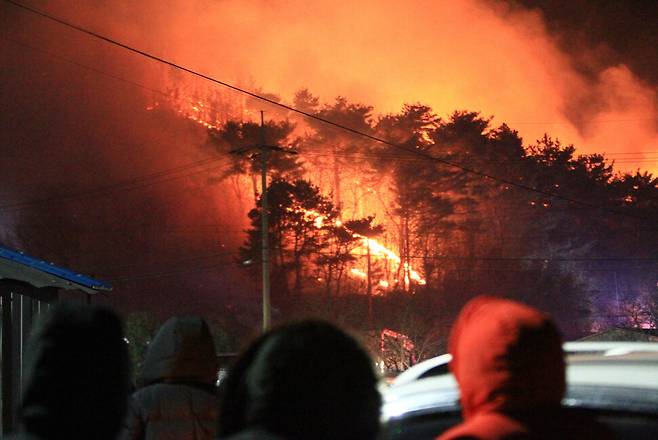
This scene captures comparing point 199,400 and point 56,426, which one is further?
point 199,400

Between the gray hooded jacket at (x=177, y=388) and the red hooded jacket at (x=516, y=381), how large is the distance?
196 cm

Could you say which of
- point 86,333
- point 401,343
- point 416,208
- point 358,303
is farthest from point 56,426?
point 416,208

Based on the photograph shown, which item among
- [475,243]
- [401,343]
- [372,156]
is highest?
[372,156]

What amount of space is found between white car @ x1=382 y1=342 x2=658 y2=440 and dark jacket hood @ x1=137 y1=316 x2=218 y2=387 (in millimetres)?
1225

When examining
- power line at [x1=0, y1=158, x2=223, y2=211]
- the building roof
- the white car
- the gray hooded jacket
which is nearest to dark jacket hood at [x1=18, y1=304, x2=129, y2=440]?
the white car

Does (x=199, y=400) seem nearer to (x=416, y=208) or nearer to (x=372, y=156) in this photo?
(x=416, y=208)

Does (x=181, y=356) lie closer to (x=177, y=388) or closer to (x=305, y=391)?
(x=177, y=388)

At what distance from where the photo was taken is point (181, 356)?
381cm

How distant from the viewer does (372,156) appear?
187 ft

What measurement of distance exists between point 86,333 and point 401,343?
3985 centimetres

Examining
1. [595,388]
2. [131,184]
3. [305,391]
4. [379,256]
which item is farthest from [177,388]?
[131,184]

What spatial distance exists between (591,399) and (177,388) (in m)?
2.08

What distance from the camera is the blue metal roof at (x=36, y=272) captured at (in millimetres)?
8031

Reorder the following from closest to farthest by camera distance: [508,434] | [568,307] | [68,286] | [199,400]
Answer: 1. [508,434]
2. [199,400]
3. [68,286]
4. [568,307]
